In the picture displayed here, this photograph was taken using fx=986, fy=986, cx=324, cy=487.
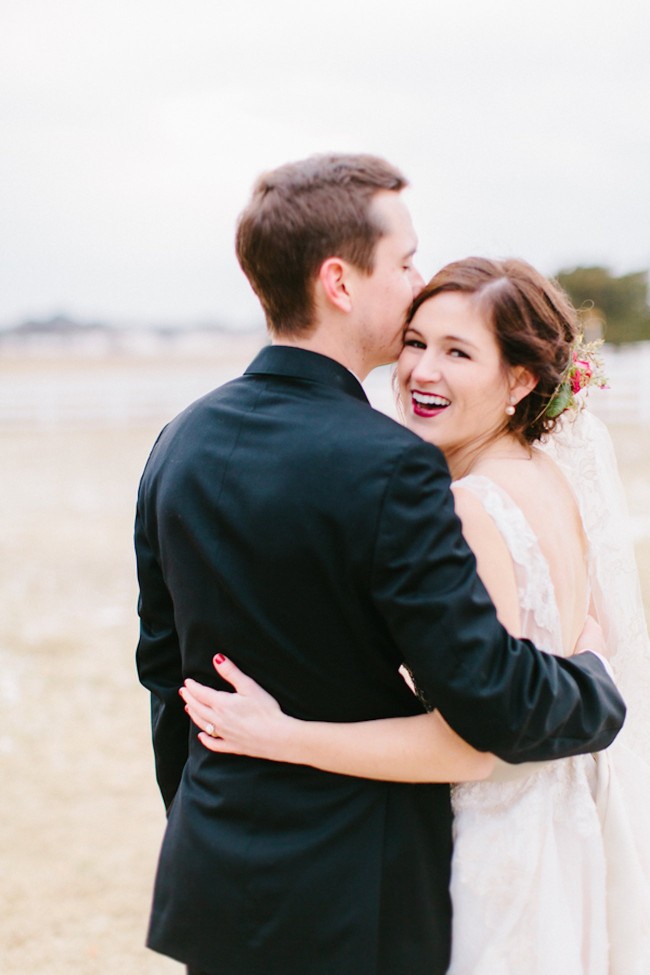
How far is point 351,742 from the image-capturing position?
5.52 ft

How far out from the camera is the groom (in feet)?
5.06

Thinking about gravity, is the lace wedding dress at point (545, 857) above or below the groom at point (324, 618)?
below

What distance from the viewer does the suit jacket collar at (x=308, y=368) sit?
173 cm

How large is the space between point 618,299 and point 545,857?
40583 millimetres

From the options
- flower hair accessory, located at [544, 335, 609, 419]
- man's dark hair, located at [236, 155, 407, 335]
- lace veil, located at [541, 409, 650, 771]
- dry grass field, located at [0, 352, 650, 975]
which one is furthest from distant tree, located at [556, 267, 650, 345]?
man's dark hair, located at [236, 155, 407, 335]

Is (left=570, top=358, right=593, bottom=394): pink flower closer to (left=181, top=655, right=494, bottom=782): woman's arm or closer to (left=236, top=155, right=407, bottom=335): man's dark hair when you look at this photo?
(left=236, top=155, right=407, bottom=335): man's dark hair

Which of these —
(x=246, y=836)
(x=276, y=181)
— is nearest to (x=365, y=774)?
(x=246, y=836)

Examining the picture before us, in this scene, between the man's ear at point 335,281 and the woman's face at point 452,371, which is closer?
the man's ear at point 335,281

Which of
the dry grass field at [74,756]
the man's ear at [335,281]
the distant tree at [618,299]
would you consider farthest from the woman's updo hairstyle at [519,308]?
the distant tree at [618,299]

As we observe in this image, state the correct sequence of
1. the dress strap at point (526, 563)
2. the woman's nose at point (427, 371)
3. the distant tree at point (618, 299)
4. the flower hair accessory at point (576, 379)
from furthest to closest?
1. the distant tree at point (618, 299)
2. the flower hair accessory at point (576, 379)
3. the woman's nose at point (427, 371)
4. the dress strap at point (526, 563)

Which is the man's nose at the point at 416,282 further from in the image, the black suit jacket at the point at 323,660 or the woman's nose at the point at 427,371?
the black suit jacket at the point at 323,660

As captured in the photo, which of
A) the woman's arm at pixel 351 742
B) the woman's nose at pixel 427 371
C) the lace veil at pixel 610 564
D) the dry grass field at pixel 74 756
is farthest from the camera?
the dry grass field at pixel 74 756

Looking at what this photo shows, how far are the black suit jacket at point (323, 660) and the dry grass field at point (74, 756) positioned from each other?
2062 millimetres

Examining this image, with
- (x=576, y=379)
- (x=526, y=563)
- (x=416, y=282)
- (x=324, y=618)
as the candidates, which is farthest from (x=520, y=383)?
(x=324, y=618)
